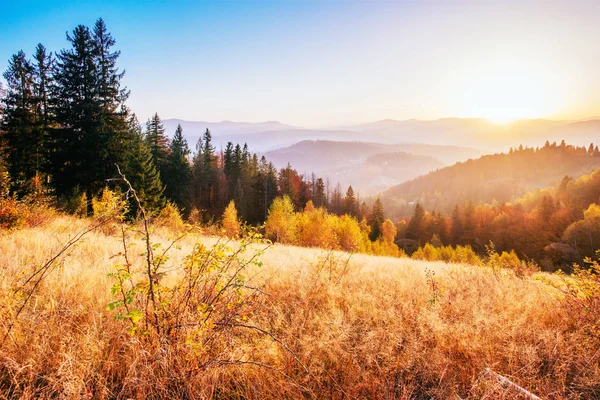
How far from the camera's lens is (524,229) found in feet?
216

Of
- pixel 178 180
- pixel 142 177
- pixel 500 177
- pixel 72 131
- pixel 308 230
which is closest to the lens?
pixel 72 131

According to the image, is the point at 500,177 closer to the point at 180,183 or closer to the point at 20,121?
the point at 180,183

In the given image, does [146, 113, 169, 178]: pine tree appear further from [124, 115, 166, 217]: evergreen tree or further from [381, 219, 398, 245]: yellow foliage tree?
[381, 219, 398, 245]: yellow foliage tree

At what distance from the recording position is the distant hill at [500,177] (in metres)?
153

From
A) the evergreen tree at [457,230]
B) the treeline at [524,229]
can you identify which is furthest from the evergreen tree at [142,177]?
the evergreen tree at [457,230]

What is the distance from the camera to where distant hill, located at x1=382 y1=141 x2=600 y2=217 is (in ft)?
502

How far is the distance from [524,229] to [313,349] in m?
82.2

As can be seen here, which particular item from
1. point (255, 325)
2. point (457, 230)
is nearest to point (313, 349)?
point (255, 325)

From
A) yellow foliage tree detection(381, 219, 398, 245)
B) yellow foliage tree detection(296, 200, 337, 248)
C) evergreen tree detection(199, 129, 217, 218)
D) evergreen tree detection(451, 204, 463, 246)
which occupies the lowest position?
evergreen tree detection(451, 204, 463, 246)

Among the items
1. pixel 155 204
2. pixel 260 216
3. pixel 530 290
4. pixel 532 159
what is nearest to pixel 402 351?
pixel 530 290

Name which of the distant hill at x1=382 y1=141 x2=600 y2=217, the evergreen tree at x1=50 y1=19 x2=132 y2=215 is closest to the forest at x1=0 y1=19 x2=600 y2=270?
the evergreen tree at x1=50 y1=19 x2=132 y2=215

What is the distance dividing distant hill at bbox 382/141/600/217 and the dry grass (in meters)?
150

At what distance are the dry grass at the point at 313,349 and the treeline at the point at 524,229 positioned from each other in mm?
62387

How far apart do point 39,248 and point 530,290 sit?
1018 centimetres
